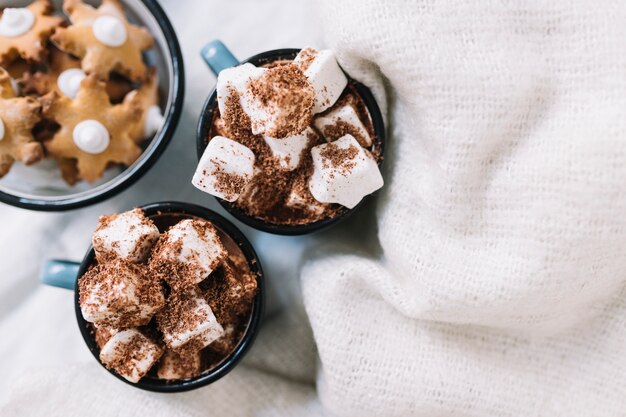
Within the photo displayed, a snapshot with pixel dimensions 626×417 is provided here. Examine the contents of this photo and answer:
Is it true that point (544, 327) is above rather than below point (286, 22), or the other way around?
below

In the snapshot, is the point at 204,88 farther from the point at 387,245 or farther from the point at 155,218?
the point at 387,245

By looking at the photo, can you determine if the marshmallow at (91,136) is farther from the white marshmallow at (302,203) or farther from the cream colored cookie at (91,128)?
the white marshmallow at (302,203)

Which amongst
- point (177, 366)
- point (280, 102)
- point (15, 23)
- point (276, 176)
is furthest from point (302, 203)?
point (15, 23)

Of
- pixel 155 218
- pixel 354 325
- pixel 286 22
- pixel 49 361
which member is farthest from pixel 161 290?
pixel 286 22

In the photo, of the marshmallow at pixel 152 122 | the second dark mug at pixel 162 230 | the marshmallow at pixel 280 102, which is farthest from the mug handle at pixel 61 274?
the marshmallow at pixel 280 102

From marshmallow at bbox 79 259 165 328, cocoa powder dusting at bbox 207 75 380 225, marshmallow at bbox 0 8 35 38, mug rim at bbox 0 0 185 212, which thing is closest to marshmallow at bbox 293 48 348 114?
cocoa powder dusting at bbox 207 75 380 225

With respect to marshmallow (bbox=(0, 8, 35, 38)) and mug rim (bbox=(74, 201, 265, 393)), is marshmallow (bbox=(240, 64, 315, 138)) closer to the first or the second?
mug rim (bbox=(74, 201, 265, 393))
